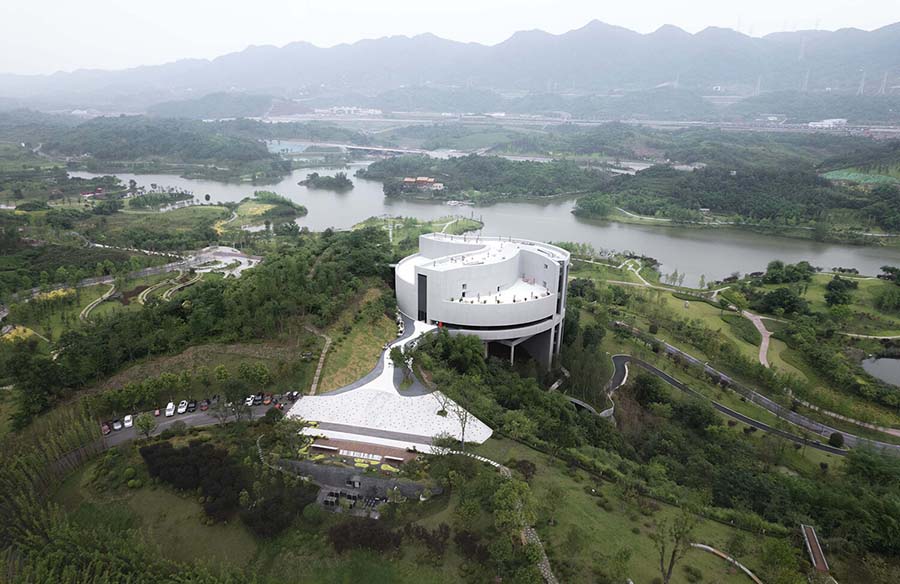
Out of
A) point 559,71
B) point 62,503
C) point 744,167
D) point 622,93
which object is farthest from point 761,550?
point 559,71

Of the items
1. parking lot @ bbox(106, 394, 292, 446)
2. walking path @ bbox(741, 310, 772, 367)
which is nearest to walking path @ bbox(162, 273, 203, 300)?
parking lot @ bbox(106, 394, 292, 446)

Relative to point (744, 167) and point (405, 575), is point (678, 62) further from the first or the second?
point (405, 575)

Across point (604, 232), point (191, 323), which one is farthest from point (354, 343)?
point (604, 232)

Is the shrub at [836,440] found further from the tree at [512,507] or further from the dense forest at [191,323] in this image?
the dense forest at [191,323]

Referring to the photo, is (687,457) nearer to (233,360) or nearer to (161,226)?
(233,360)

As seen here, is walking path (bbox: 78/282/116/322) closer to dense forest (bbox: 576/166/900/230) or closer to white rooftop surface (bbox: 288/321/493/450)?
white rooftop surface (bbox: 288/321/493/450)
